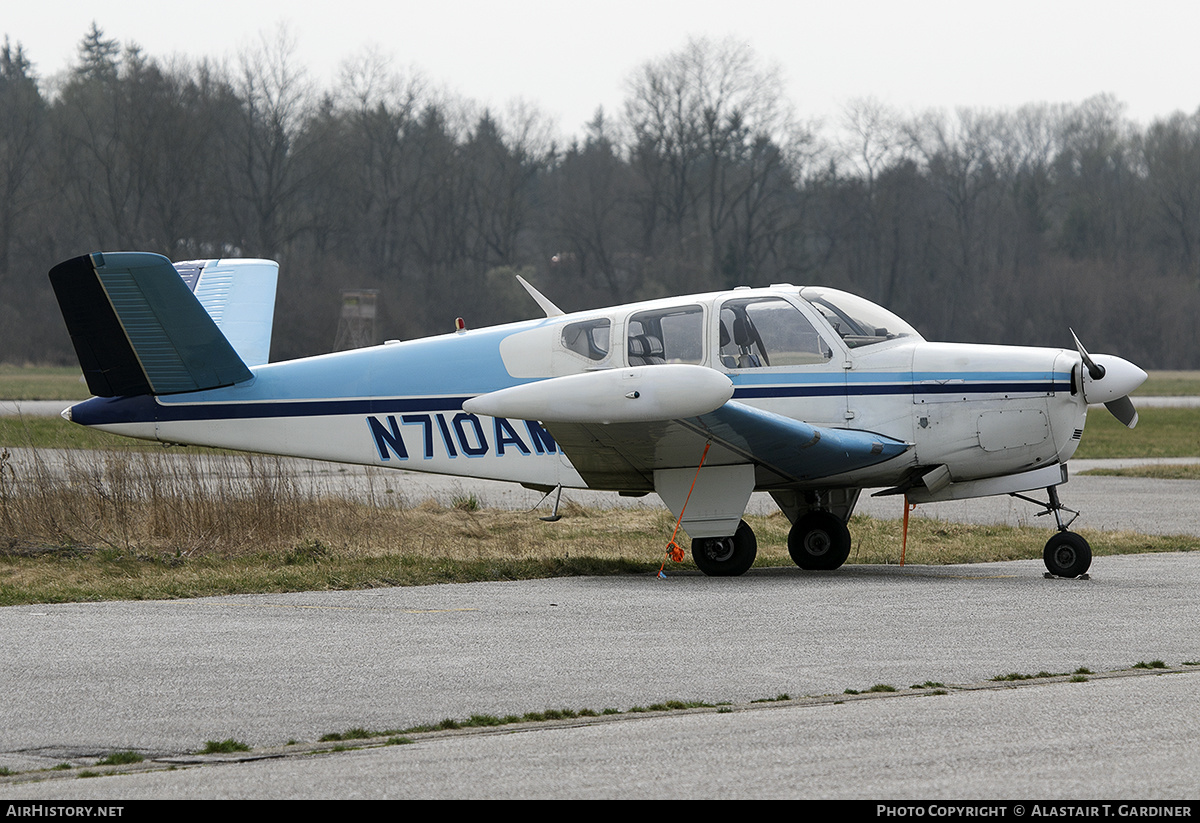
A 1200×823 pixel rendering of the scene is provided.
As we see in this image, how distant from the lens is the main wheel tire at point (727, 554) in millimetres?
11422

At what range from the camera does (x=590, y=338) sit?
11.9m

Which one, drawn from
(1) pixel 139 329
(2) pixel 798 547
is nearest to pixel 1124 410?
(2) pixel 798 547

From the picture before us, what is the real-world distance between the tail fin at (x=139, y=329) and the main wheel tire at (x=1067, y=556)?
7.38 meters

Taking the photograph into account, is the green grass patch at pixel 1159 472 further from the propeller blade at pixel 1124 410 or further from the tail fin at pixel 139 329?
the tail fin at pixel 139 329

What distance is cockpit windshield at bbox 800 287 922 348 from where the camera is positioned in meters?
11.7

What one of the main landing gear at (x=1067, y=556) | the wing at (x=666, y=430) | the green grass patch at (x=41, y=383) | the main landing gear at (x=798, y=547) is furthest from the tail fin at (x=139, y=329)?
the green grass patch at (x=41, y=383)

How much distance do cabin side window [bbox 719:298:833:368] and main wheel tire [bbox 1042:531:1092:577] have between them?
2.43m

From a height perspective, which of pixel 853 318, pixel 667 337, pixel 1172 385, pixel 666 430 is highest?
pixel 1172 385

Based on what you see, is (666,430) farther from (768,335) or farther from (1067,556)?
(1067,556)

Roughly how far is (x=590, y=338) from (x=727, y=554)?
7.38ft

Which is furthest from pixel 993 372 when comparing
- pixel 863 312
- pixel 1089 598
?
pixel 1089 598

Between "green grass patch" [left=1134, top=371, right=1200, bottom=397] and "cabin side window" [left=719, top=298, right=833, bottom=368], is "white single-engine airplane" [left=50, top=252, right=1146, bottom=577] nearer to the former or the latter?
"cabin side window" [left=719, top=298, right=833, bottom=368]

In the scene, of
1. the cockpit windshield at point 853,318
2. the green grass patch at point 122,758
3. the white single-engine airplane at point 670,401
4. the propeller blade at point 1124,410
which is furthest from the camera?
the cockpit windshield at point 853,318

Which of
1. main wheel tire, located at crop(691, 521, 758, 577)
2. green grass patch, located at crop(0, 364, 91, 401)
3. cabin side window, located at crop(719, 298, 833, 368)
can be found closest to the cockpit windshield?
cabin side window, located at crop(719, 298, 833, 368)
